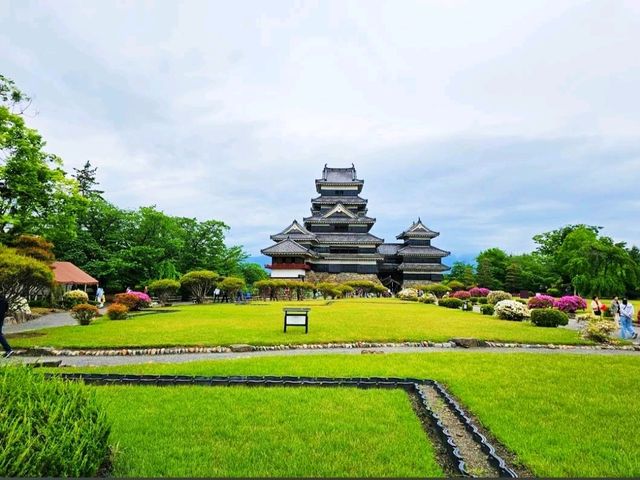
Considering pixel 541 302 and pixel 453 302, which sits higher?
pixel 541 302

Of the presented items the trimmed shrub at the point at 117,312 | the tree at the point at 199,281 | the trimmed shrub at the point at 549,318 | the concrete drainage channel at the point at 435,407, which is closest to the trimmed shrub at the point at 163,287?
the tree at the point at 199,281

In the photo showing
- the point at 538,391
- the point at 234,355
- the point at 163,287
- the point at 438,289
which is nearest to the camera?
the point at 538,391

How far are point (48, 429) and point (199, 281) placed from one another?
104 ft

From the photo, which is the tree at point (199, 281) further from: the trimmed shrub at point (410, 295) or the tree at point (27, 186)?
the trimmed shrub at point (410, 295)

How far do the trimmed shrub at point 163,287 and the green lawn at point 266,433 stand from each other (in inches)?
992

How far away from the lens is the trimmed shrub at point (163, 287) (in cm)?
3161

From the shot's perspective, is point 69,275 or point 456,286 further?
point 456,286

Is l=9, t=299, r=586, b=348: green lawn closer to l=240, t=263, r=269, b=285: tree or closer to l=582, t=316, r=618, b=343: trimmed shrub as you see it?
l=582, t=316, r=618, b=343: trimmed shrub

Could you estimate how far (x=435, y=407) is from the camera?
6828 millimetres

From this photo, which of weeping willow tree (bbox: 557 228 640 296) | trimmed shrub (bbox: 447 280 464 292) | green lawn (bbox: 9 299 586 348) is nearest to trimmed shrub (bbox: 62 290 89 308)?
green lawn (bbox: 9 299 586 348)

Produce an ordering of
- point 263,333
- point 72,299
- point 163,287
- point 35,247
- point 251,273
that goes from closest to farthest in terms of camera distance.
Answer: point 263,333
point 35,247
point 72,299
point 163,287
point 251,273

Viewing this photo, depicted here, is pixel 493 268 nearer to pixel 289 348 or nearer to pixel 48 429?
pixel 289 348

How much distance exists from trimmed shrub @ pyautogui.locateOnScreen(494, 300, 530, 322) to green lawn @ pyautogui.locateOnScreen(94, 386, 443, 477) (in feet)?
57.8

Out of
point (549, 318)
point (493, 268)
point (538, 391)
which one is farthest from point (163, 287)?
point (493, 268)
